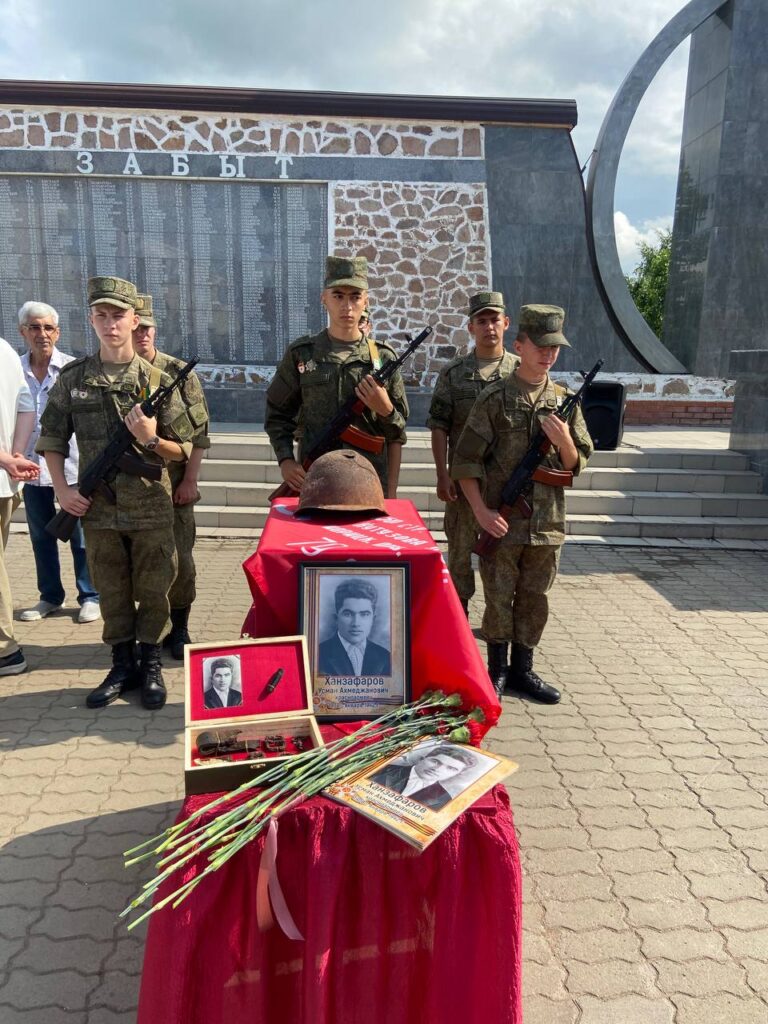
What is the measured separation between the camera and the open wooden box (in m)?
1.80

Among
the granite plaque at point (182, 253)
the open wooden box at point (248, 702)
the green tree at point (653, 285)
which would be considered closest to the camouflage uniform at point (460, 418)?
the open wooden box at point (248, 702)

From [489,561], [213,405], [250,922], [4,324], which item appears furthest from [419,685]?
[4,324]

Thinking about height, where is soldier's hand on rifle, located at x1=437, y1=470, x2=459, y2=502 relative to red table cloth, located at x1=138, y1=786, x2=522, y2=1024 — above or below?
above

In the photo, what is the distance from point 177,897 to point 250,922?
173 mm

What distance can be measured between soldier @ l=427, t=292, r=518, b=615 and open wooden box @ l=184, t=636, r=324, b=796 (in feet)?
8.05

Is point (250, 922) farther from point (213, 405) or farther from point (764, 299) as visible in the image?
point (764, 299)

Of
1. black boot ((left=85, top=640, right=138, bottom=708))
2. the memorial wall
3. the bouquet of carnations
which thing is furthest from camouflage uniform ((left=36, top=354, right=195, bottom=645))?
the memorial wall

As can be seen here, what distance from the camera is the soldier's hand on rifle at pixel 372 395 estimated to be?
140 inches

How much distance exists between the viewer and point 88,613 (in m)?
4.73

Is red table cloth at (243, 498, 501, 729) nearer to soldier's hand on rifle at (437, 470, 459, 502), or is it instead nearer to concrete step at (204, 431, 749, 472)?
soldier's hand on rifle at (437, 470, 459, 502)

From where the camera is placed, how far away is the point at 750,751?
11.0ft

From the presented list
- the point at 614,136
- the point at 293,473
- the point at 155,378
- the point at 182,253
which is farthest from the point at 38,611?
the point at 614,136

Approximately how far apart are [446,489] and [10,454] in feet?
7.80

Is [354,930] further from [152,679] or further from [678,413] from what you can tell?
[678,413]
